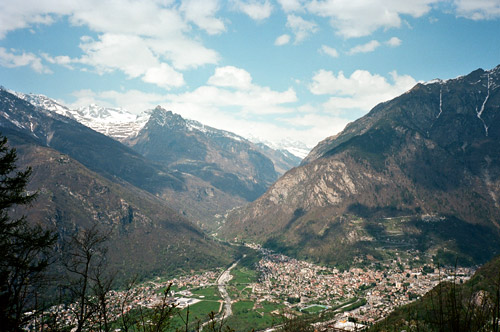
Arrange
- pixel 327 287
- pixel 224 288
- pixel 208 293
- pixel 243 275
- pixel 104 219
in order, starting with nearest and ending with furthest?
pixel 327 287 < pixel 208 293 < pixel 224 288 < pixel 243 275 < pixel 104 219

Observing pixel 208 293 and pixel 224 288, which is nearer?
pixel 208 293

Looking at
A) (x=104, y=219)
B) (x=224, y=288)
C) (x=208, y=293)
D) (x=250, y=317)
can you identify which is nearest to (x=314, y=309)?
(x=250, y=317)

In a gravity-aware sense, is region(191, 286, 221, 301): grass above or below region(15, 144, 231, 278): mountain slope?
below

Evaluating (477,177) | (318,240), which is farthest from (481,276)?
(477,177)

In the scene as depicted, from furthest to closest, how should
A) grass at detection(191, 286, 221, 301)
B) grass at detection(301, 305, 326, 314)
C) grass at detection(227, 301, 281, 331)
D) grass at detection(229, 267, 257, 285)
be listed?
grass at detection(229, 267, 257, 285)
grass at detection(191, 286, 221, 301)
grass at detection(301, 305, 326, 314)
grass at detection(227, 301, 281, 331)

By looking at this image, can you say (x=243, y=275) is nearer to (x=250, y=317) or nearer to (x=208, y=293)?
(x=208, y=293)

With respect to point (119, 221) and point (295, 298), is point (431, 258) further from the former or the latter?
point (119, 221)

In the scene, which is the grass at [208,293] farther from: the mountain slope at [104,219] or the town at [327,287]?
the mountain slope at [104,219]

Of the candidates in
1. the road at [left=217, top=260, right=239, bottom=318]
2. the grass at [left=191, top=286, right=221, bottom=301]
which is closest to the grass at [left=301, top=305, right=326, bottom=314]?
the road at [left=217, top=260, right=239, bottom=318]

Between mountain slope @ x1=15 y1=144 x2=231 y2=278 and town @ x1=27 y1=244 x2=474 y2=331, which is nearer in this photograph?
town @ x1=27 y1=244 x2=474 y2=331

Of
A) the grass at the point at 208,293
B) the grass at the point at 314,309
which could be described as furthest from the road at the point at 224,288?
the grass at the point at 314,309

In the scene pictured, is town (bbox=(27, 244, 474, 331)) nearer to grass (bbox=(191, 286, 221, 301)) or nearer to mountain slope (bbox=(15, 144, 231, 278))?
grass (bbox=(191, 286, 221, 301))
